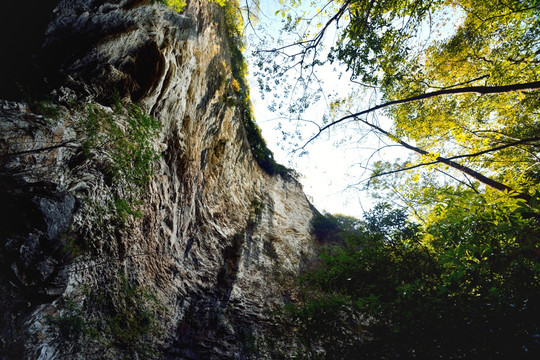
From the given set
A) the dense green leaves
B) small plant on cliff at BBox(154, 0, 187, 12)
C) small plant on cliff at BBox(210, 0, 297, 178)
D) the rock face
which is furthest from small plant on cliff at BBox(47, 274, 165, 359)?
small plant on cliff at BBox(210, 0, 297, 178)

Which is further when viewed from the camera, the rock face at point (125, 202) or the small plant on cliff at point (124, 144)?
the small plant on cliff at point (124, 144)

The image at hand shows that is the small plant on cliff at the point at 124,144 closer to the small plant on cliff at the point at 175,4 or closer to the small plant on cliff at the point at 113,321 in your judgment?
the small plant on cliff at the point at 113,321

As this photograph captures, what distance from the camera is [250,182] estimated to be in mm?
12914

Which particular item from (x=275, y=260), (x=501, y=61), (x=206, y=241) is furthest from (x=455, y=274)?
(x=275, y=260)

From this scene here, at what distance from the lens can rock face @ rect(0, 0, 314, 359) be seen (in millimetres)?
2986

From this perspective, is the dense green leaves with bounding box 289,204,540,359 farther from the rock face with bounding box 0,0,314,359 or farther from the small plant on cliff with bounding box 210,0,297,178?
the small plant on cliff with bounding box 210,0,297,178

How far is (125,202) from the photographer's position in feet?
14.6

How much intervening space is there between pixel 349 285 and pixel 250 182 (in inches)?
353

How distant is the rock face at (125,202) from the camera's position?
2986 mm

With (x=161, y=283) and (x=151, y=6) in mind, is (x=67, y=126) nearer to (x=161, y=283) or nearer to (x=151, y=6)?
(x=151, y=6)

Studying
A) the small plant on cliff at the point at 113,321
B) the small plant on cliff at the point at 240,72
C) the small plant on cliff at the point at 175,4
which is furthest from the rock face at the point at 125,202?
the small plant on cliff at the point at 240,72

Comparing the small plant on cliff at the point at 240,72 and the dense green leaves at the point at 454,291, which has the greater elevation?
the small plant on cliff at the point at 240,72

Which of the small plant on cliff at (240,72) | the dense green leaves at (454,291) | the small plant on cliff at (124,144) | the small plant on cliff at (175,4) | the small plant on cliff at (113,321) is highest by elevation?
the small plant on cliff at (240,72)

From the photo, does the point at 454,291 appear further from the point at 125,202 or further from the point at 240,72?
the point at 240,72
